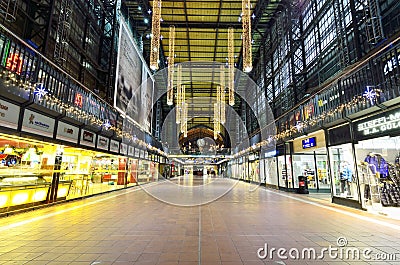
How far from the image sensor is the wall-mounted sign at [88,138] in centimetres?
952

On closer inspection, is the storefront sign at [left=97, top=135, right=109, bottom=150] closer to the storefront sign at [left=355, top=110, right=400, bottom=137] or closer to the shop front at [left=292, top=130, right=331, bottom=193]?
the shop front at [left=292, top=130, right=331, bottom=193]

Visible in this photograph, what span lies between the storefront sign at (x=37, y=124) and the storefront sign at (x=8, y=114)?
313 mm

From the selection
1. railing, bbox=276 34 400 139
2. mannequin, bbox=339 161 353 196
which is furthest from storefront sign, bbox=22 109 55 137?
mannequin, bbox=339 161 353 196

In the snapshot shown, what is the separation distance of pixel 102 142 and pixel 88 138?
1.61m

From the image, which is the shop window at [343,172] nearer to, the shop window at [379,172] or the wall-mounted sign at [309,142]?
the shop window at [379,172]

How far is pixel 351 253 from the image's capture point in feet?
10.8

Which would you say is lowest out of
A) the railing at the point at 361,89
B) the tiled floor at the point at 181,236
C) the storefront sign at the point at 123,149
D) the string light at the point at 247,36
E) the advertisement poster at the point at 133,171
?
the tiled floor at the point at 181,236

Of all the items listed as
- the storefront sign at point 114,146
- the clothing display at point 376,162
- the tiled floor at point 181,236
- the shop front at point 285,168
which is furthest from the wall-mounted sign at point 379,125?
the storefront sign at point 114,146

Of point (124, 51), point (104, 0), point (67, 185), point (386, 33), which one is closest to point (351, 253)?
point (386, 33)

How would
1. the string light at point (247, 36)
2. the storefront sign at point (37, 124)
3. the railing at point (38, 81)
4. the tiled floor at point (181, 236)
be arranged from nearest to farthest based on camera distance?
the tiled floor at point (181, 236) < the railing at point (38, 81) < the storefront sign at point (37, 124) < the string light at point (247, 36)

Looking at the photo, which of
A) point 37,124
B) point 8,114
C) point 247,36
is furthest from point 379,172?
point 8,114

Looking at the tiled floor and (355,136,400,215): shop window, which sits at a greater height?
(355,136,400,215): shop window

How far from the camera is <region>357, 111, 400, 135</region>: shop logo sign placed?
584 centimetres

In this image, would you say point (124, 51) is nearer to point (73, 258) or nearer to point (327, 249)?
point (73, 258)
